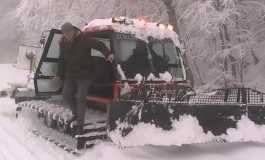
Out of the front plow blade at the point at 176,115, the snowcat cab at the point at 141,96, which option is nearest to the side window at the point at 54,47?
the snowcat cab at the point at 141,96

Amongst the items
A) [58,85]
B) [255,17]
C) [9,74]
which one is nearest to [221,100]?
[58,85]

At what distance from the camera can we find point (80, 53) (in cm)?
602

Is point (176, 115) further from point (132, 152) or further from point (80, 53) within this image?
point (80, 53)

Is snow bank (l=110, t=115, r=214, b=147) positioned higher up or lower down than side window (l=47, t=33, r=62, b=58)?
lower down

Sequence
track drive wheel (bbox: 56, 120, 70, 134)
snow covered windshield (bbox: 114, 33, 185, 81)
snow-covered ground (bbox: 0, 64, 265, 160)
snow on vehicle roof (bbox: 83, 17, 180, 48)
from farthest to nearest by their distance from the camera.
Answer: track drive wheel (bbox: 56, 120, 70, 134)
snow on vehicle roof (bbox: 83, 17, 180, 48)
snow covered windshield (bbox: 114, 33, 185, 81)
snow-covered ground (bbox: 0, 64, 265, 160)

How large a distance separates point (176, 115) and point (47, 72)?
3010mm

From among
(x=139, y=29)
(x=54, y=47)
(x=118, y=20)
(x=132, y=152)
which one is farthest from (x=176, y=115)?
(x=54, y=47)

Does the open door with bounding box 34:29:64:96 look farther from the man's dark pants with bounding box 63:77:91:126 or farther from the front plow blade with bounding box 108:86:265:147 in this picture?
the front plow blade with bounding box 108:86:265:147

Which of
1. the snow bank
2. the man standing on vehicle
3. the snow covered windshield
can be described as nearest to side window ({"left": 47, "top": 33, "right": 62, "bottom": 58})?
the man standing on vehicle

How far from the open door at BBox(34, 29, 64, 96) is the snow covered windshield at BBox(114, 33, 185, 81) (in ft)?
4.50

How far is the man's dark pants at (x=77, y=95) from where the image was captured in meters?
6.02

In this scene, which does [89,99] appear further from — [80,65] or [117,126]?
[117,126]

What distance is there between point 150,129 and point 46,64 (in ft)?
9.50

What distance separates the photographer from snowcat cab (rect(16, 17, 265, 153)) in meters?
5.53
